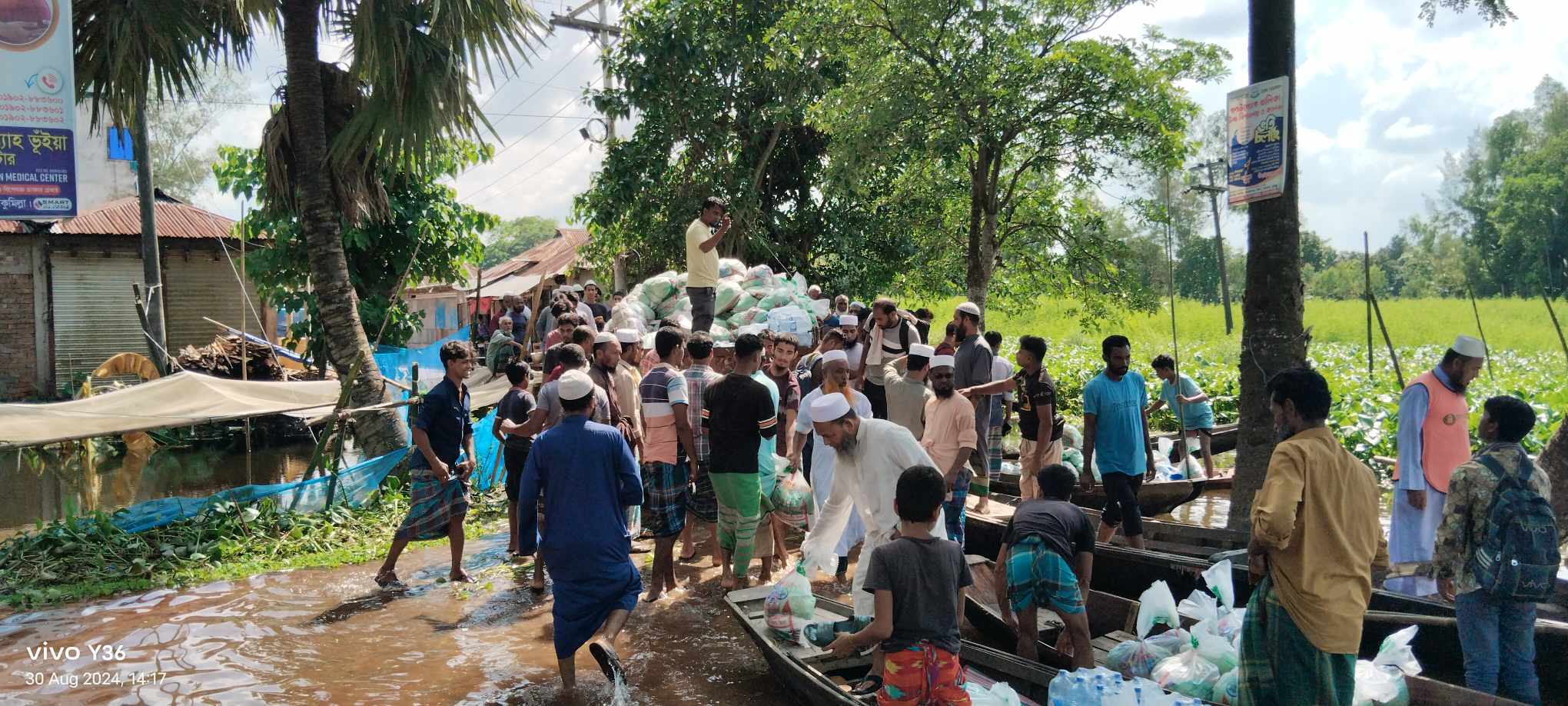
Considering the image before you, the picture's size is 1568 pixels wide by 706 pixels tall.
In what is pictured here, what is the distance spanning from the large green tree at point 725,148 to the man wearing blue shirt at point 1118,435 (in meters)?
11.1

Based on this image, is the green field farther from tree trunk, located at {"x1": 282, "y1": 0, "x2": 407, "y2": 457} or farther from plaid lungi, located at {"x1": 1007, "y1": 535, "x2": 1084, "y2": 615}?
tree trunk, located at {"x1": 282, "y1": 0, "x2": 407, "y2": 457}

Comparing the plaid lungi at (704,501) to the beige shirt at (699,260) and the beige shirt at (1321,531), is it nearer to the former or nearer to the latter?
the beige shirt at (699,260)

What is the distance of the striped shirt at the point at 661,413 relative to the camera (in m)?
6.74

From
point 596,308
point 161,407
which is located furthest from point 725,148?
point 161,407

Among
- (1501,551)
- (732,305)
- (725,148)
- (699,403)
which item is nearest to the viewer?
(1501,551)

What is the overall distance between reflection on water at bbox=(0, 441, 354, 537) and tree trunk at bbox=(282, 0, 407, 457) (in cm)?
239

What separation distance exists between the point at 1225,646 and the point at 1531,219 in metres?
48.0

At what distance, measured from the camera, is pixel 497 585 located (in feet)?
24.2

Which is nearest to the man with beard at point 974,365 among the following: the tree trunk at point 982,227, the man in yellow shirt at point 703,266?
the man in yellow shirt at point 703,266

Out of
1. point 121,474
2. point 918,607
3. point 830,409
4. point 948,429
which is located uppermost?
point 830,409

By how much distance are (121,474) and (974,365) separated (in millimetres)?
13029

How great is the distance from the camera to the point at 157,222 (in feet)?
73.3

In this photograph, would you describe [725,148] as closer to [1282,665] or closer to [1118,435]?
[1118,435]

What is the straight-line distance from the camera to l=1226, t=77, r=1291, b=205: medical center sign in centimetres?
654
